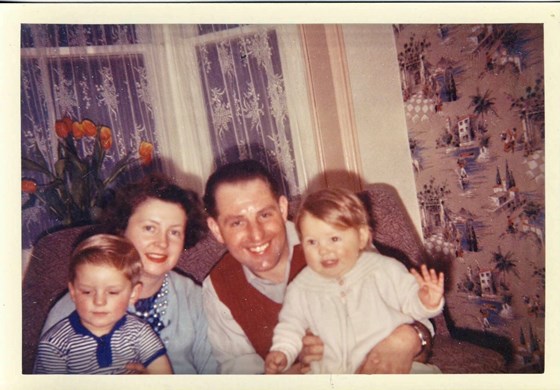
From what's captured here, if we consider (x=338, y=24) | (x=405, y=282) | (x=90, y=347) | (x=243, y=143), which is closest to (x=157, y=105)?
(x=243, y=143)

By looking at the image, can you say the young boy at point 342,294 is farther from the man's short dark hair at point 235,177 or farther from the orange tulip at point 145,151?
the orange tulip at point 145,151

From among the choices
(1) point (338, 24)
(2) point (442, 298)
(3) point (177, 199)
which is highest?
(1) point (338, 24)

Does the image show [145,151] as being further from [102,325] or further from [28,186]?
[102,325]

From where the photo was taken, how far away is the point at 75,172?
1.65 meters

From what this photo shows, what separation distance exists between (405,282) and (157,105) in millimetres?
812

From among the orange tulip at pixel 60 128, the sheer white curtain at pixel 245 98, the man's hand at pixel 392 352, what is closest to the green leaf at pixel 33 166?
the orange tulip at pixel 60 128

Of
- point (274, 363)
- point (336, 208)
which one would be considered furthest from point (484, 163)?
point (274, 363)

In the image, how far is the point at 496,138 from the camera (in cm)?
165

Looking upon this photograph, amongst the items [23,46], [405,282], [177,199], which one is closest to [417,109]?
[405,282]

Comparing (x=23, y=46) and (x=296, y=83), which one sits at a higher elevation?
(x=23, y=46)

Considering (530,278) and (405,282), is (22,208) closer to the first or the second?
(405,282)

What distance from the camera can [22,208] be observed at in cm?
165

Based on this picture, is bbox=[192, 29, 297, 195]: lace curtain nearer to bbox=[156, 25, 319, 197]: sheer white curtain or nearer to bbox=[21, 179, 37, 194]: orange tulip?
bbox=[156, 25, 319, 197]: sheer white curtain
